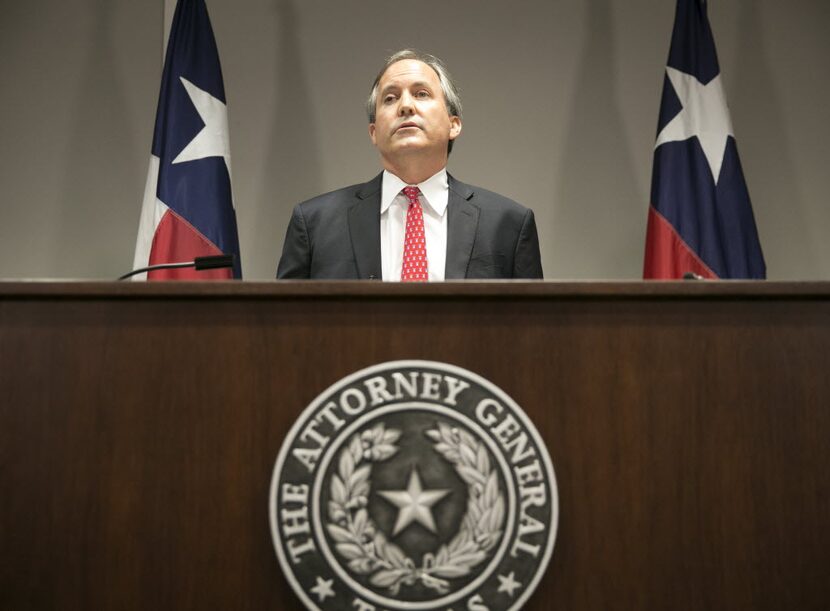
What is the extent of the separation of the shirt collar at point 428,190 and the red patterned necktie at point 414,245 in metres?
0.04

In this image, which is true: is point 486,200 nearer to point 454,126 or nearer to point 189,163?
point 454,126

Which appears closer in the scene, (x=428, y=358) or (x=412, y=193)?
(x=428, y=358)

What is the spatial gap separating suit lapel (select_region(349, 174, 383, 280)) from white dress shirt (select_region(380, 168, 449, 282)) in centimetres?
2

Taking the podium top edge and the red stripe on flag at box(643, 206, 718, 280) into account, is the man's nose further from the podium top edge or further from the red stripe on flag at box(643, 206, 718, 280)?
the podium top edge

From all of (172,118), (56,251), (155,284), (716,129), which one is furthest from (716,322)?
(56,251)

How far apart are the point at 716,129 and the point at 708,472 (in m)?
2.04

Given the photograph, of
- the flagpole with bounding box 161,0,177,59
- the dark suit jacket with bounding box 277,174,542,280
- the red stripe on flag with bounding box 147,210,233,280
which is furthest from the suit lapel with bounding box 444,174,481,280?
the flagpole with bounding box 161,0,177,59

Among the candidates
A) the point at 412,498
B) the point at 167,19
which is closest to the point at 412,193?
the point at 412,498

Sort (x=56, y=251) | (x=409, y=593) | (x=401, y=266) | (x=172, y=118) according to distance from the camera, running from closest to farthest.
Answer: (x=409, y=593) → (x=401, y=266) → (x=172, y=118) → (x=56, y=251)

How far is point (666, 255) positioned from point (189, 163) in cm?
172

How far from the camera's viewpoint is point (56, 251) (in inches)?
123

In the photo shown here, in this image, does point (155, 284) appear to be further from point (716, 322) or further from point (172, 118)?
point (172, 118)

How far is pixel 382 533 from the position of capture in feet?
3.63

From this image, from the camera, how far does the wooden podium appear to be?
44.9 inches
